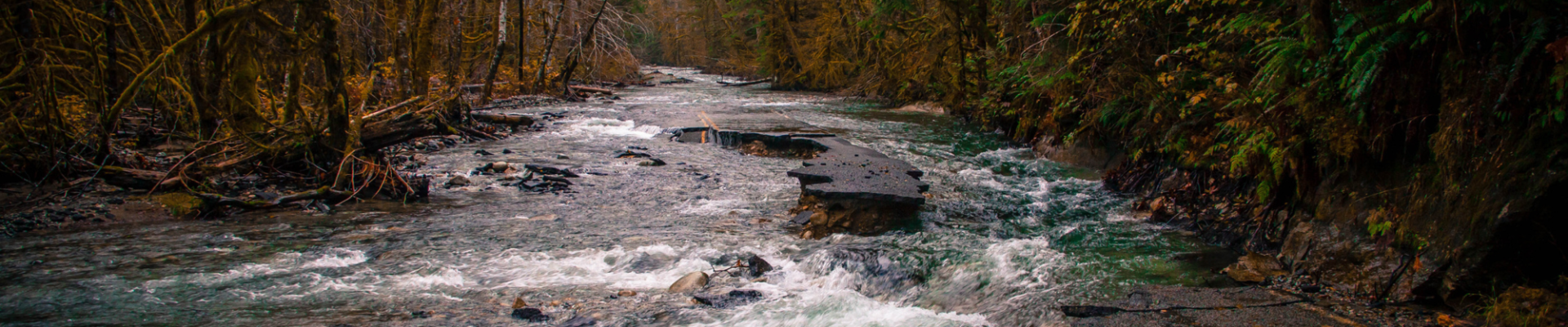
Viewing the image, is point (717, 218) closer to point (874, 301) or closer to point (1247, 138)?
point (874, 301)

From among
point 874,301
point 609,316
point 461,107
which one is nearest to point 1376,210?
point 874,301

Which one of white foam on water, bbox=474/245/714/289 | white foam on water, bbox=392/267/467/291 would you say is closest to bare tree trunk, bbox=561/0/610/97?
white foam on water, bbox=474/245/714/289

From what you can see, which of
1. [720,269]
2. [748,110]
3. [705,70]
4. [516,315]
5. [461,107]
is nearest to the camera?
[516,315]

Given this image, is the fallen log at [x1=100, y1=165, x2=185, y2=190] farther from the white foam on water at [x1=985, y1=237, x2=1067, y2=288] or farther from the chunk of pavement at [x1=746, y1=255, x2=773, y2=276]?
the white foam on water at [x1=985, y1=237, x2=1067, y2=288]

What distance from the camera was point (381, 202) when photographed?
268 inches

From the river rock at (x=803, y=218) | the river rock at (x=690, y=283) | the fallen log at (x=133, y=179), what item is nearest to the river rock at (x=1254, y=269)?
the river rock at (x=803, y=218)

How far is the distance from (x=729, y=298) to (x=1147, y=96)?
5.25 m

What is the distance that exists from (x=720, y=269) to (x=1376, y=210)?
3775mm

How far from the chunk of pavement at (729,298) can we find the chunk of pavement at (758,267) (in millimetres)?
391

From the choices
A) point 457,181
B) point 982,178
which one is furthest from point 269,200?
point 982,178

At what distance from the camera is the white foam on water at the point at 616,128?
13.3 metres

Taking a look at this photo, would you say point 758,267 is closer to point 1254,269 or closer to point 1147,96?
point 1254,269

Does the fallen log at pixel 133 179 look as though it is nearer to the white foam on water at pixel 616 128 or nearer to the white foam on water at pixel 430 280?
the white foam on water at pixel 430 280

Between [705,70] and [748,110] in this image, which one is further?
[705,70]
